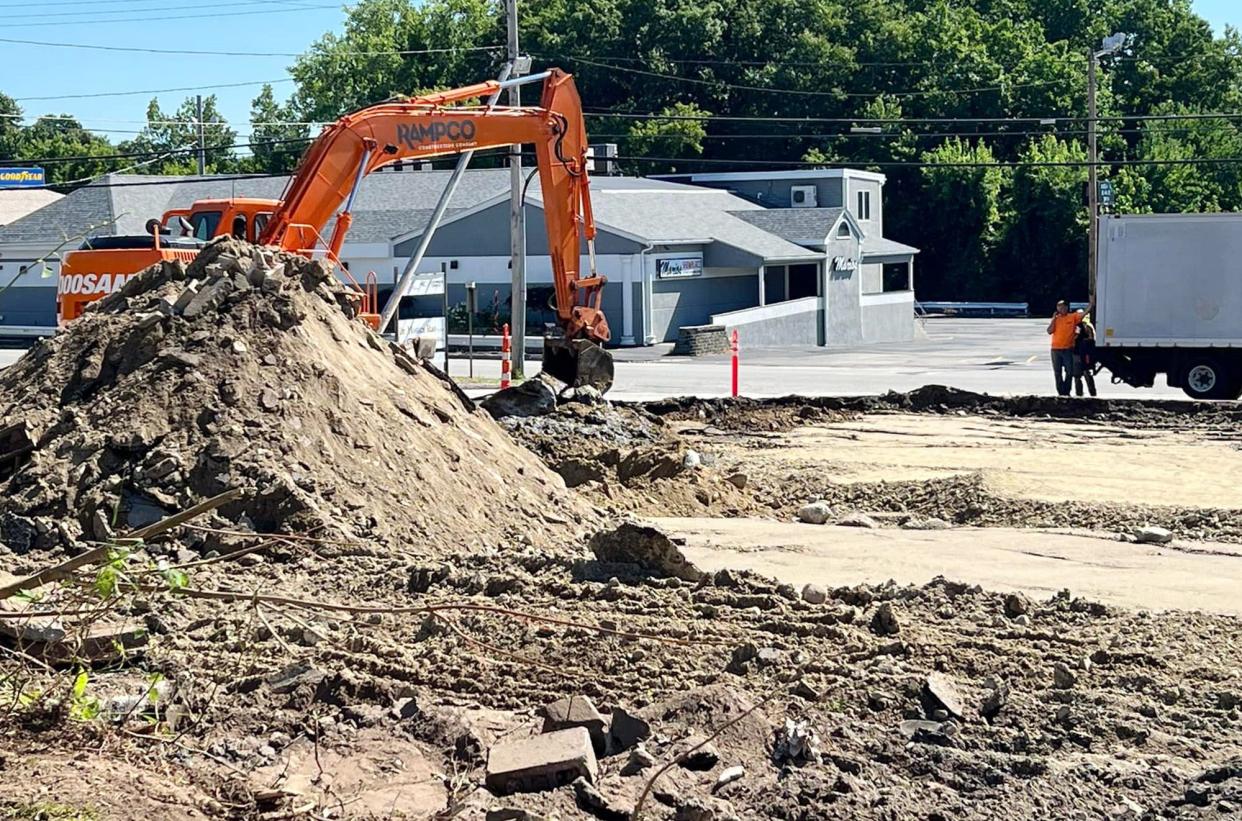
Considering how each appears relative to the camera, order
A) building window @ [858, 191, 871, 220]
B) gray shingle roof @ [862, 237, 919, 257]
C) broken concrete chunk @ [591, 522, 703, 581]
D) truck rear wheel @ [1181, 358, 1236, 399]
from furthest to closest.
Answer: building window @ [858, 191, 871, 220] < gray shingle roof @ [862, 237, 919, 257] < truck rear wheel @ [1181, 358, 1236, 399] < broken concrete chunk @ [591, 522, 703, 581]

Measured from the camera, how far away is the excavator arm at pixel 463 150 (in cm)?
1912

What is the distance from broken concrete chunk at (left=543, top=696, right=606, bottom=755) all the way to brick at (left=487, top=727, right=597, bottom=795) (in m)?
0.29

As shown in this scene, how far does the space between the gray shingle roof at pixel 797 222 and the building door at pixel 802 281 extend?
1.14m

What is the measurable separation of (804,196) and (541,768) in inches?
2114

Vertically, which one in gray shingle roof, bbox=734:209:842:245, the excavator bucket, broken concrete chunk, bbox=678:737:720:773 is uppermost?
gray shingle roof, bbox=734:209:842:245

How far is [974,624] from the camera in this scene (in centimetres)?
975

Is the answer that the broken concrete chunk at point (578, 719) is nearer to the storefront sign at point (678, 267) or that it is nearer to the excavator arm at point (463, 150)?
the excavator arm at point (463, 150)

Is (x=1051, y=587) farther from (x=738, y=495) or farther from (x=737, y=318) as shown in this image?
(x=737, y=318)

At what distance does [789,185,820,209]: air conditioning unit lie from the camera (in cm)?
5909

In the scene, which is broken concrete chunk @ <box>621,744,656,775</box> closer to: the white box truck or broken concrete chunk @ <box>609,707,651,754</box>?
broken concrete chunk @ <box>609,707,651,754</box>

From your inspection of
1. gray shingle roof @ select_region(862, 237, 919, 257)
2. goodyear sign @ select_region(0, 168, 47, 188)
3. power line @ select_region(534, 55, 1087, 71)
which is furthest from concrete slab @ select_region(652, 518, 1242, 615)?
power line @ select_region(534, 55, 1087, 71)

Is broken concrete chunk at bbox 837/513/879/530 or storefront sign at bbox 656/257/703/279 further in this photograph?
storefront sign at bbox 656/257/703/279

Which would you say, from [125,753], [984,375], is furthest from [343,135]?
[984,375]

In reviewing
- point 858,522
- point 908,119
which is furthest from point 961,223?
point 858,522
